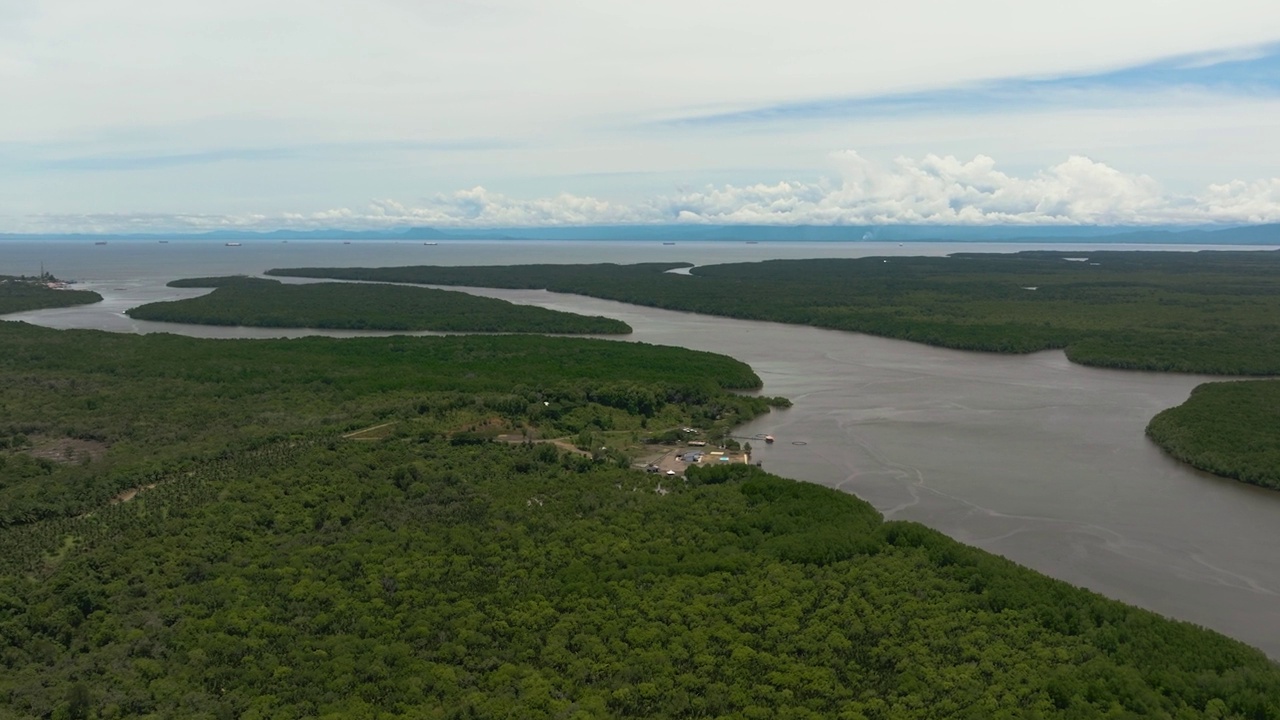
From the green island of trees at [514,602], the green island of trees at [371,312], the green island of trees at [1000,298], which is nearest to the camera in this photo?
the green island of trees at [514,602]

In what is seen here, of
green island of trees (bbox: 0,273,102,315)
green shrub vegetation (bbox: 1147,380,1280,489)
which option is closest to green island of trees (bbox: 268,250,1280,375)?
green shrub vegetation (bbox: 1147,380,1280,489)

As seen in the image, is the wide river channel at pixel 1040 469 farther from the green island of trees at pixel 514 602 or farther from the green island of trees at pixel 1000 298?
the green island of trees at pixel 1000 298

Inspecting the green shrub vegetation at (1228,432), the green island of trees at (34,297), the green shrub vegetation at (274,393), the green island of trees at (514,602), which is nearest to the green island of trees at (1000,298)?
the green shrub vegetation at (1228,432)

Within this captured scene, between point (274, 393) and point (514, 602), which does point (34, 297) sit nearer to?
point (274, 393)

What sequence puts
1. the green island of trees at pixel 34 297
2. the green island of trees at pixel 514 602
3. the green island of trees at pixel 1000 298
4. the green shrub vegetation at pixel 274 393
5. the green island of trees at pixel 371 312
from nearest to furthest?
1. the green island of trees at pixel 514 602
2. the green shrub vegetation at pixel 274 393
3. the green island of trees at pixel 1000 298
4. the green island of trees at pixel 371 312
5. the green island of trees at pixel 34 297

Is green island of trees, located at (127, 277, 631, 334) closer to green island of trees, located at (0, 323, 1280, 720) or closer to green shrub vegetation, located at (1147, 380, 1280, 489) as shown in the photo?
green island of trees, located at (0, 323, 1280, 720)

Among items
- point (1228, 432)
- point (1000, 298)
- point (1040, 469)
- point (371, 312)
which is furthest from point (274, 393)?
point (1000, 298)

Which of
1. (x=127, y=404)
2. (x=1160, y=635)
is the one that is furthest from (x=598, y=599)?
(x=127, y=404)
